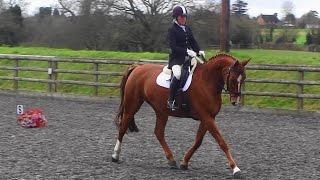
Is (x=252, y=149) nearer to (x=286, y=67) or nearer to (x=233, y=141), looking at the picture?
(x=233, y=141)

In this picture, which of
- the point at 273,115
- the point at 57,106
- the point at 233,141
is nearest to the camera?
the point at 233,141

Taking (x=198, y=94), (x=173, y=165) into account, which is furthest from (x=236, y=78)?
(x=173, y=165)

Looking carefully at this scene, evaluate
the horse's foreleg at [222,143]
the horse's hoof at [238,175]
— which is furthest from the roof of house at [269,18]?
the horse's hoof at [238,175]

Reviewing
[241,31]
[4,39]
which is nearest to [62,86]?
[241,31]

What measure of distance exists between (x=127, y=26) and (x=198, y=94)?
2441cm

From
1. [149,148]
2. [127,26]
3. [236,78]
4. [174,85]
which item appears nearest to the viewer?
[236,78]

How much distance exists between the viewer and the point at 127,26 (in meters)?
30.8

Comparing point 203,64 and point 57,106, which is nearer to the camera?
point 203,64

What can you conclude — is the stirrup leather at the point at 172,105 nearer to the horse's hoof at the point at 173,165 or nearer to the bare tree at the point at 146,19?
the horse's hoof at the point at 173,165

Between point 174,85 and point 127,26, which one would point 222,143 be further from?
point 127,26

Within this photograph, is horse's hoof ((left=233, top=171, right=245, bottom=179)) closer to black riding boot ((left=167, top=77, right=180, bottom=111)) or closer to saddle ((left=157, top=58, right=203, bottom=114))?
saddle ((left=157, top=58, right=203, bottom=114))

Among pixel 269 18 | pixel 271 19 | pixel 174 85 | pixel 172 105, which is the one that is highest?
pixel 269 18

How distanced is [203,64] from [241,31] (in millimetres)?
27053

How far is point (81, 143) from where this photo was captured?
8812mm
